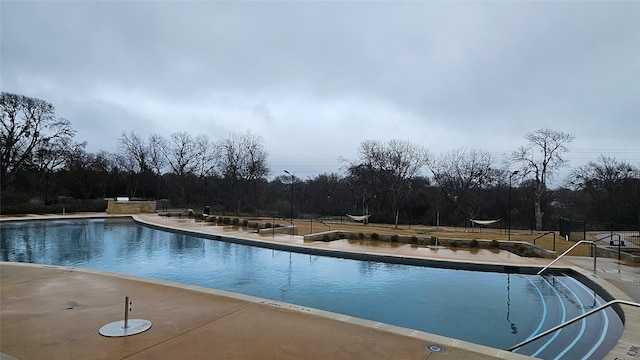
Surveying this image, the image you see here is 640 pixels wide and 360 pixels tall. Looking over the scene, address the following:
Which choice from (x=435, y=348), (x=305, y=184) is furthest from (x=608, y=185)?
(x=435, y=348)

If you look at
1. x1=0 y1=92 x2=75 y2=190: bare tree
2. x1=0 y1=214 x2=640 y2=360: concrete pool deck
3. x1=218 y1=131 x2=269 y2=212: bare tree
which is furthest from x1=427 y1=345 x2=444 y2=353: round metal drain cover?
x1=0 y1=92 x2=75 y2=190: bare tree

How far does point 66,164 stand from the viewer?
3334 centimetres

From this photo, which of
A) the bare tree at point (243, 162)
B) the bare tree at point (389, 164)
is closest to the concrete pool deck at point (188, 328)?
the bare tree at point (389, 164)

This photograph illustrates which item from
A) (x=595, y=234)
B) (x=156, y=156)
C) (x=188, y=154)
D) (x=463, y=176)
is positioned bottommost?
(x=595, y=234)

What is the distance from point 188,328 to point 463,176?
31650 millimetres

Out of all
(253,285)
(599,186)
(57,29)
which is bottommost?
(253,285)

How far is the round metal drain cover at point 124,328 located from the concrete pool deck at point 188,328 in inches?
3.9

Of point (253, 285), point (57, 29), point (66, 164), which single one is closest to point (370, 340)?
point (253, 285)

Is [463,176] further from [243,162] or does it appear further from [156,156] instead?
[156,156]

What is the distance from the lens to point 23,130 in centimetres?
3002

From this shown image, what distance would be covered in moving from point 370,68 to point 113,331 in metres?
15.3

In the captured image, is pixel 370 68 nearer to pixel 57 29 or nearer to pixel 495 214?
pixel 57 29

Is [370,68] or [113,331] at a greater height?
[370,68]

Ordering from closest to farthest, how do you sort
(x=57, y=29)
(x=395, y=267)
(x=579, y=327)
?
(x=579, y=327), (x=395, y=267), (x=57, y=29)
